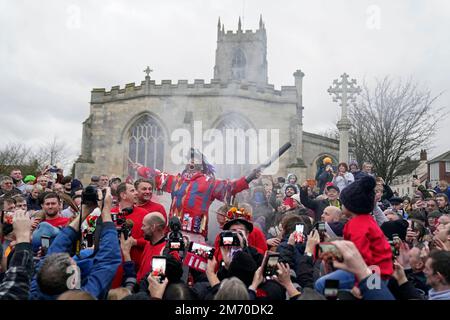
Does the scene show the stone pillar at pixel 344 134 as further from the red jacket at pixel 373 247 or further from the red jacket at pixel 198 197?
the red jacket at pixel 373 247

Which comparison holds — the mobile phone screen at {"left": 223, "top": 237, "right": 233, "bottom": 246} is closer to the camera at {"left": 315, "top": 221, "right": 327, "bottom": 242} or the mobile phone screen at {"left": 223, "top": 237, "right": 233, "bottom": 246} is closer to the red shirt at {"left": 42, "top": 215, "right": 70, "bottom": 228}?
the camera at {"left": 315, "top": 221, "right": 327, "bottom": 242}

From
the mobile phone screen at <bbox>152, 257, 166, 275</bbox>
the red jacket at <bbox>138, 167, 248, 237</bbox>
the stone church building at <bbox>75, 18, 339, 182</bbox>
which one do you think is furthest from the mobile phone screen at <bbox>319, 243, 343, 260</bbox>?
the stone church building at <bbox>75, 18, 339, 182</bbox>

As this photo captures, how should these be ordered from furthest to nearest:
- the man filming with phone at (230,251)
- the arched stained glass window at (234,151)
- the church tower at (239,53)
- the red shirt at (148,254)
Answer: the church tower at (239,53)
the arched stained glass window at (234,151)
the red shirt at (148,254)
the man filming with phone at (230,251)

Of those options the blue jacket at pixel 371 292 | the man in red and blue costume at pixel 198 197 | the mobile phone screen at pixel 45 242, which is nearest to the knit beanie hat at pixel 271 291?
the blue jacket at pixel 371 292

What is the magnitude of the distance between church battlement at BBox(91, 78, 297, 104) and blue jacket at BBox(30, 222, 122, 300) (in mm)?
21706

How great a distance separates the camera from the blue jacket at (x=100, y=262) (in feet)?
11.9

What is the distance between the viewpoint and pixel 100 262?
370 cm

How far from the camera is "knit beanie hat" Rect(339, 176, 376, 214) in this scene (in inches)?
145

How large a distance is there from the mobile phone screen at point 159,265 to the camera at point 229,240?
60 cm

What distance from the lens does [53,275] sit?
10.2ft

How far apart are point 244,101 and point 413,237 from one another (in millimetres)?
20042

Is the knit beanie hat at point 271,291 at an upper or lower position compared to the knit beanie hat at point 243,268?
lower
